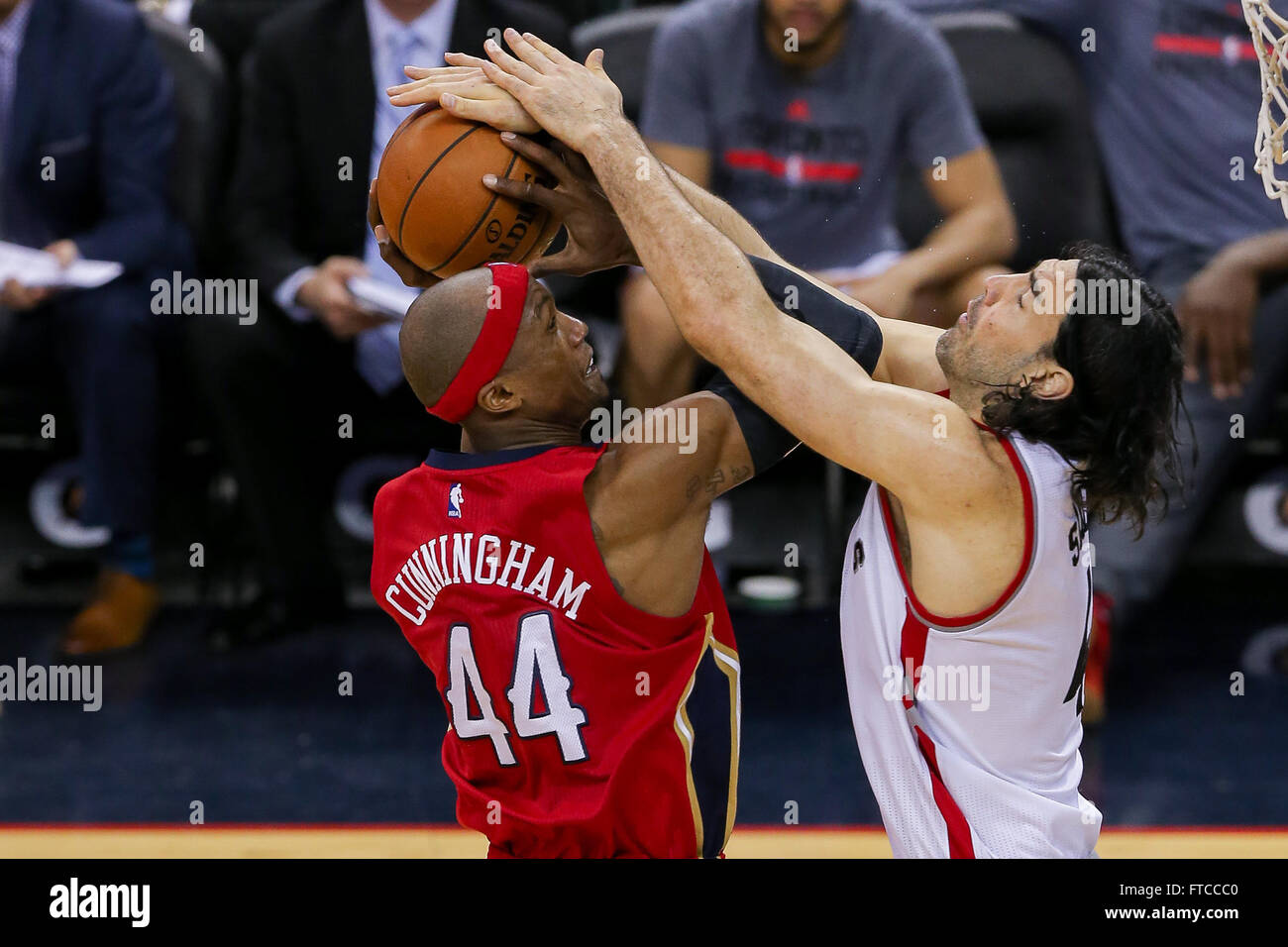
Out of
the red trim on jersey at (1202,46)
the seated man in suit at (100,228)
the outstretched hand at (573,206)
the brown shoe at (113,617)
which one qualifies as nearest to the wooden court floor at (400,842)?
the brown shoe at (113,617)

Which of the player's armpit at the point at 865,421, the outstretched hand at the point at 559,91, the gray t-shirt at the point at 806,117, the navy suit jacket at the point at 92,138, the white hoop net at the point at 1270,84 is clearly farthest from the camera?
the navy suit jacket at the point at 92,138

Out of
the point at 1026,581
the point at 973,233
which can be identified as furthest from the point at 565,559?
the point at 973,233

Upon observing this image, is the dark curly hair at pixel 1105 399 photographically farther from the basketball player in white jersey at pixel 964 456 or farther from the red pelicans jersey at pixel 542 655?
the red pelicans jersey at pixel 542 655

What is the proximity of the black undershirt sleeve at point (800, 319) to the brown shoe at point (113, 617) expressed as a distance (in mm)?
2628

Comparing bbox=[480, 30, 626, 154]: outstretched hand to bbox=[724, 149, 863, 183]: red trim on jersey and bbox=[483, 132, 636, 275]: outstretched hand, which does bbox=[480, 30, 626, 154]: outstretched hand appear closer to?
bbox=[483, 132, 636, 275]: outstretched hand

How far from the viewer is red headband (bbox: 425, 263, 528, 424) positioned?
199 cm

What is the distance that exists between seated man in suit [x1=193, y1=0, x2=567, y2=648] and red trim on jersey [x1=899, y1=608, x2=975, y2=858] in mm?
2174

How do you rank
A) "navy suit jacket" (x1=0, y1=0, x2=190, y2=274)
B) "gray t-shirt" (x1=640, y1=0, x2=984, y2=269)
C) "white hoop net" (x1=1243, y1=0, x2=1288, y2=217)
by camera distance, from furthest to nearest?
1. "navy suit jacket" (x1=0, y1=0, x2=190, y2=274)
2. "gray t-shirt" (x1=640, y1=0, x2=984, y2=269)
3. "white hoop net" (x1=1243, y1=0, x2=1288, y2=217)

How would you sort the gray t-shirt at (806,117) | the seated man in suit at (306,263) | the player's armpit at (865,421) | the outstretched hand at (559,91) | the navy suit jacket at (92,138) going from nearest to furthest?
1. the player's armpit at (865,421)
2. the outstretched hand at (559,91)
3. the gray t-shirt at (806,117)
4. the seated man in suit at (306,263)
5. the navy suit jacket at (92,138)

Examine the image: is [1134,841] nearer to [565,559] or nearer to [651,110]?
[565,559]

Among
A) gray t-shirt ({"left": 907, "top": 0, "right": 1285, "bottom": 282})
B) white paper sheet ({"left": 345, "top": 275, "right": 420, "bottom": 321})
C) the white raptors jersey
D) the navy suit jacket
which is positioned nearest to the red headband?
the white raptors jersey

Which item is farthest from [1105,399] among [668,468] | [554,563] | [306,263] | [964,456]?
[306,263]

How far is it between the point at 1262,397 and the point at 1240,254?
15.3 inches

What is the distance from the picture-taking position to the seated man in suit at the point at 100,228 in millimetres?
4184
